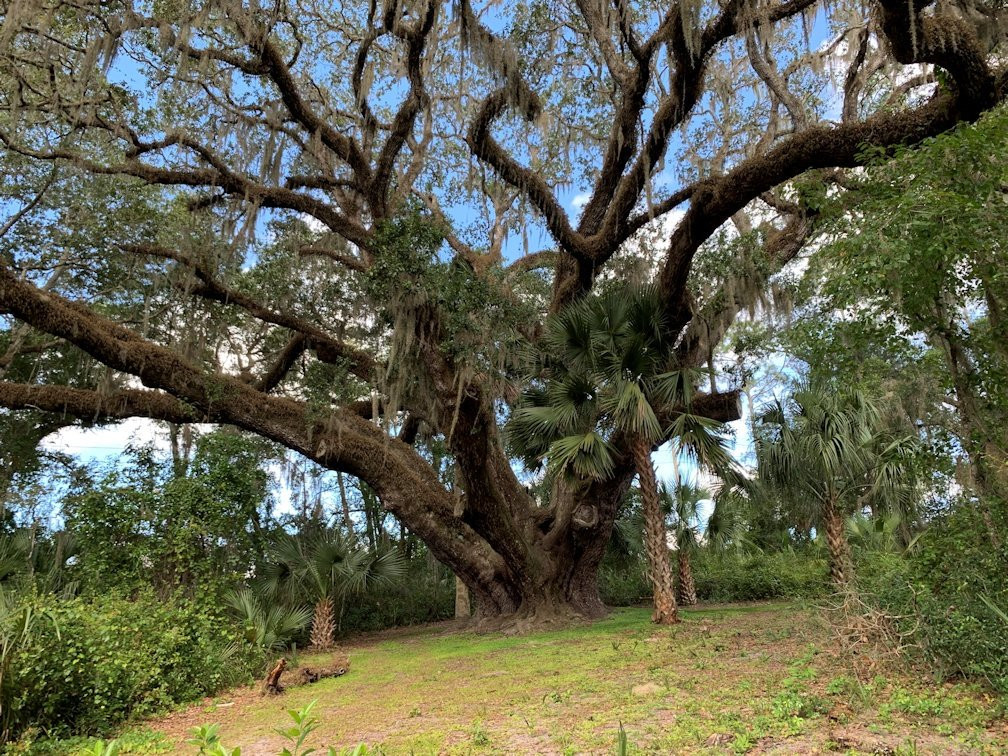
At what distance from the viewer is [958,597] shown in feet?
13.9

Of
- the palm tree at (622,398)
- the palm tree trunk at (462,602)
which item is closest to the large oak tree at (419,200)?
the palm tree at (622,398)

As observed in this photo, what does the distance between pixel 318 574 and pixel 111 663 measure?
19.9 ft

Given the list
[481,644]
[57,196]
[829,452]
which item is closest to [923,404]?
[829,452]

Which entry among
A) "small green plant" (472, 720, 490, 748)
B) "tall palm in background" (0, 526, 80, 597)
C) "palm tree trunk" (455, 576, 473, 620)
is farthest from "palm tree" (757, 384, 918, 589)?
"tall palm in background" (0, 526, 80, 597)

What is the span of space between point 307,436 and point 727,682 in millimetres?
6441

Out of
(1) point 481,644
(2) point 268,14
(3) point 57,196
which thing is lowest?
(1) point 481,644

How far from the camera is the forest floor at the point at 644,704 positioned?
3.21 meters

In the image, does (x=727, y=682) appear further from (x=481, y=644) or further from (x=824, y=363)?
(x=481, y=644)

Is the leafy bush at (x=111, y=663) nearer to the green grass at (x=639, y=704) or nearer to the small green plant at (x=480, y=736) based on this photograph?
the green grass at (x=639, y=704)

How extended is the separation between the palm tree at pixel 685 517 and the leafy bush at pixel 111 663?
9.24 m

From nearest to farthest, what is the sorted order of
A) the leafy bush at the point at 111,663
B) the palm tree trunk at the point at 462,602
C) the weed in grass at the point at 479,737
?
1. the weed in grass at the point at 479,737
2. the leafy bush at the point at 111,663
3. the palm tree trunk at the point at 462,602

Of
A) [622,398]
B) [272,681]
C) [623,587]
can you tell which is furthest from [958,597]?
[623,587]

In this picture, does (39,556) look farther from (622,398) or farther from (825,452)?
(825,452)

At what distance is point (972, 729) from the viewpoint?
3.07 metres
